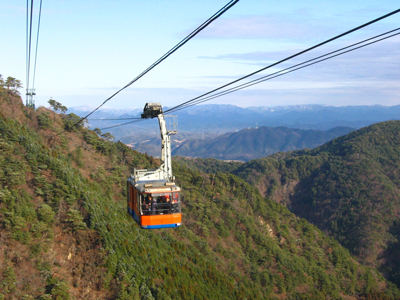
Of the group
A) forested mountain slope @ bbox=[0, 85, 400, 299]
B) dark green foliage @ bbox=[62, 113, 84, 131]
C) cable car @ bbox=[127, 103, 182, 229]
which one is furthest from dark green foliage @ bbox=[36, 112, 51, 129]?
cable car @ bbox=[127, 103, 182, 229]

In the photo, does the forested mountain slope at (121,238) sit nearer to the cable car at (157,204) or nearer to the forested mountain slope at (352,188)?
the cable car at (157,204)

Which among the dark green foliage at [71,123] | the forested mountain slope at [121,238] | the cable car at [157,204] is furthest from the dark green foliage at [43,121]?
the cable car at [157,204]

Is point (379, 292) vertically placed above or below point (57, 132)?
below

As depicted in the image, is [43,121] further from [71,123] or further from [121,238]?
[121,238]

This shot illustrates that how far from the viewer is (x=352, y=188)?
11719 centimetres

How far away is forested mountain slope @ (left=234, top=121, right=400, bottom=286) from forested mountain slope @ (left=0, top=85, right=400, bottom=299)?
21.3 m

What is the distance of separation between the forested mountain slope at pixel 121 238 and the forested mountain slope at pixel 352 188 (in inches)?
837

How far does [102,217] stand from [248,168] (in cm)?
11190

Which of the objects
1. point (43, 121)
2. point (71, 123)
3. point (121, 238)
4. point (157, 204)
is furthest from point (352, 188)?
point (157, 204)

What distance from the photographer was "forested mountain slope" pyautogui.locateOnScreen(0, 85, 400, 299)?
27.4 m

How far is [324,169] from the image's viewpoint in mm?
138000

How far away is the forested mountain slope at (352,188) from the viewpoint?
9318 cm

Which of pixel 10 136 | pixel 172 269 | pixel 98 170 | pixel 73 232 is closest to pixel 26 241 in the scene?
pixel 73 232

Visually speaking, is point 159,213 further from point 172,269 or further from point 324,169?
point 324,169
